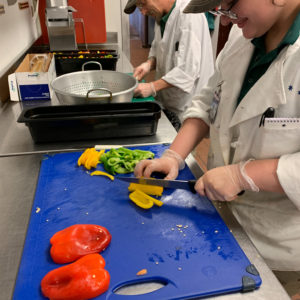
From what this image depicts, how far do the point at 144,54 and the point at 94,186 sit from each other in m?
6.52

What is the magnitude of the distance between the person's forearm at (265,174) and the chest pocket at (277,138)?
0.11 feet

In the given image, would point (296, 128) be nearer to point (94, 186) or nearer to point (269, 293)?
point (269, 293)

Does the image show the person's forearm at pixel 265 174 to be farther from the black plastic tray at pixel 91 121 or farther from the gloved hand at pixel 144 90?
the gloved hand at pixel 144 90

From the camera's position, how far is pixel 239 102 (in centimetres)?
88

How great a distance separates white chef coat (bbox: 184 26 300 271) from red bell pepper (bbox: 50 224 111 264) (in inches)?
18.2

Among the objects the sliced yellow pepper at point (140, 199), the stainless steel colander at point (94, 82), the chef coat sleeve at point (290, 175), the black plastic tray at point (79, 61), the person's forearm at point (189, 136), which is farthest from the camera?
the black plastic tray at point (79, 61)

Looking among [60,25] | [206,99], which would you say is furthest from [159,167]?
[60,25]

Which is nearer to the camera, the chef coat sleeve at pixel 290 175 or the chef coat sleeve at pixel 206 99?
the chef coat sleeve at pixel 290 175

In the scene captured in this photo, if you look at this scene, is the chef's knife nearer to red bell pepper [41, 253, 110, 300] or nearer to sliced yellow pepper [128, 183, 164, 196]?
sliced yellow pepper [128, 183, 164, 196]

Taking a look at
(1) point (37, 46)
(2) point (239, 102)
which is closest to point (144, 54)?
(1) point (37, 46)

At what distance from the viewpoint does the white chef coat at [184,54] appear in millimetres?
1635

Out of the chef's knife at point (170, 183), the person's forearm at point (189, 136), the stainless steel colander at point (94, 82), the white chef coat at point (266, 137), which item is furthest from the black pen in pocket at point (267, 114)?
the stainless steel colander at point (94, 82)

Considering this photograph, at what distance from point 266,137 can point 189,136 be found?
353 millimetres

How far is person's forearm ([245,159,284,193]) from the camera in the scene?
73 cm
